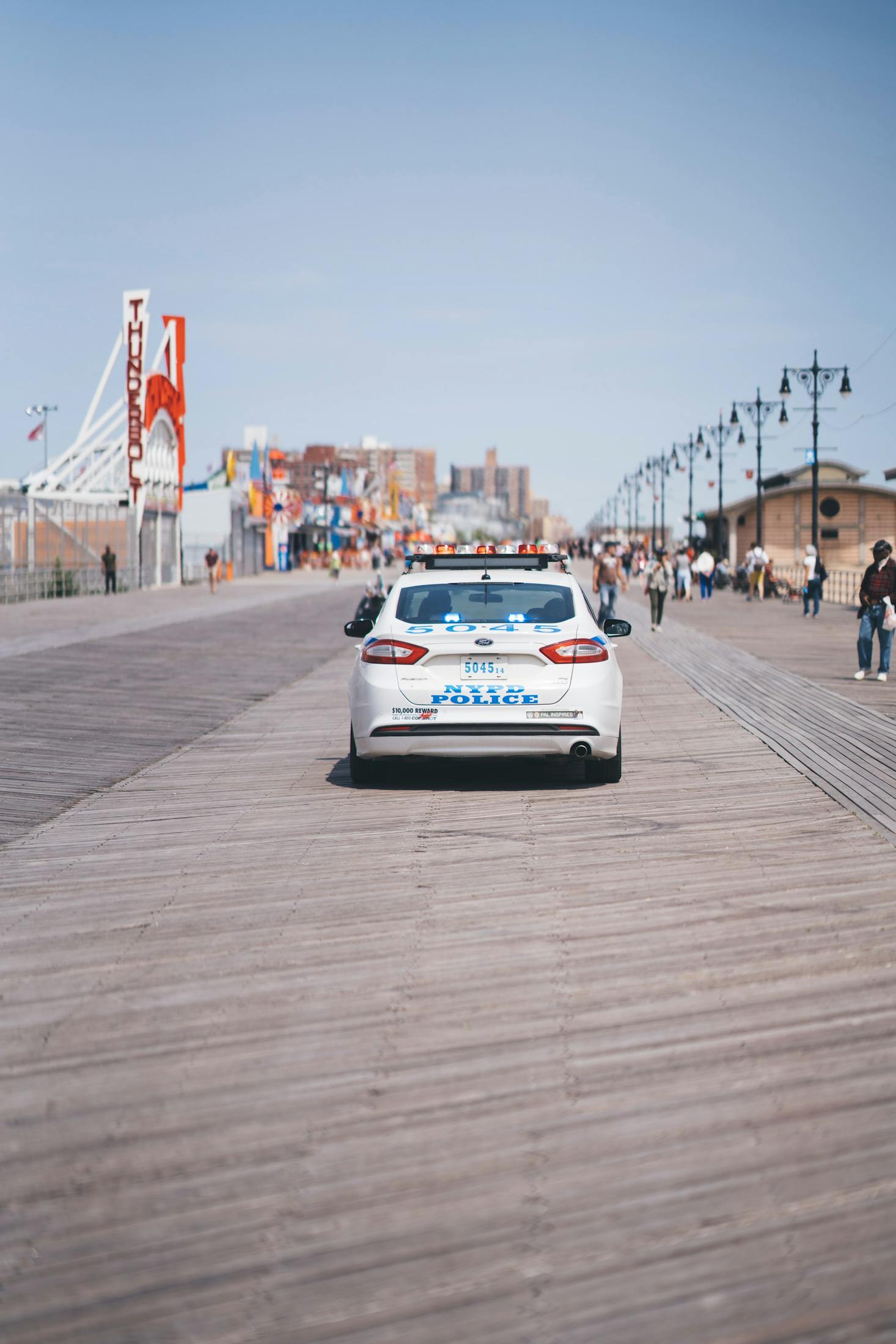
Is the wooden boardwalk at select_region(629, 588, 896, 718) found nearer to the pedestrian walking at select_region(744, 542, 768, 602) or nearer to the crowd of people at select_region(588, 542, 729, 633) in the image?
the pedestrian walking at select_region(744, 542, 768, 602)

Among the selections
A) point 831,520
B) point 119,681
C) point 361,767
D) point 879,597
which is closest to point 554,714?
point 361,767

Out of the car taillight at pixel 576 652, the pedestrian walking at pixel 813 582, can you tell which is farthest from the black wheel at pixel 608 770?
the pedestrian walking at pixel 813 582

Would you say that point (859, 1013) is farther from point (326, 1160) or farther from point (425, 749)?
point (425, 749)

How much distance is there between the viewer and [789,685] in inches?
698

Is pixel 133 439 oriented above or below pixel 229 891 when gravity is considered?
above

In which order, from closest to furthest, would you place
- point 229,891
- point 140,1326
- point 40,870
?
point 140,1326 → point 229,891 → point 40,870

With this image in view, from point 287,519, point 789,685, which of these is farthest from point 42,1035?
point 287,519

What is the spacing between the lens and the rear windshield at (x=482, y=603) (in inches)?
391

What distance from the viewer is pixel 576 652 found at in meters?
9.66

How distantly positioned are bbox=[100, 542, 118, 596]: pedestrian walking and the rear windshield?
139 feet

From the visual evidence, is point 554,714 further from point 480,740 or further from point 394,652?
point 394,652

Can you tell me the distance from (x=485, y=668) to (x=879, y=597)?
964 centimetres

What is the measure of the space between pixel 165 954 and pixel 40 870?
192cm

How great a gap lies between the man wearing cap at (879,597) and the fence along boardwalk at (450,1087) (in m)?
10.1
